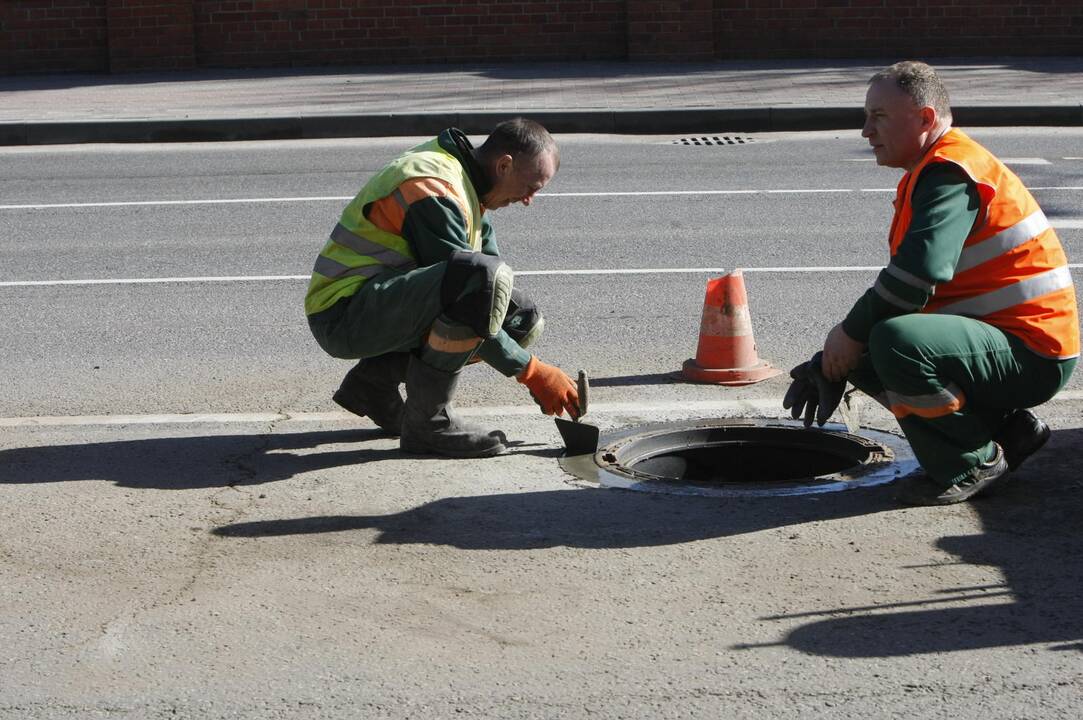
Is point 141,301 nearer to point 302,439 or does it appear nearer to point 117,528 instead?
point 302,439

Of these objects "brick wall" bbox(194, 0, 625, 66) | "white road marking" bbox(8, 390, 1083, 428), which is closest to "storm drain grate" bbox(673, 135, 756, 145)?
"brick wall" bbox(194, 0, 625, 66)

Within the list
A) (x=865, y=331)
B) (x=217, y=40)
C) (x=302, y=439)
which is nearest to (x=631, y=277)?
(x=302, y=439)

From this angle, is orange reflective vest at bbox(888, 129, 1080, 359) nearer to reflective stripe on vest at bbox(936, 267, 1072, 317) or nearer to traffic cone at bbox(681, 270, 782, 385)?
reflective stripe on vest at bbox(936, 267, 1072, 317)

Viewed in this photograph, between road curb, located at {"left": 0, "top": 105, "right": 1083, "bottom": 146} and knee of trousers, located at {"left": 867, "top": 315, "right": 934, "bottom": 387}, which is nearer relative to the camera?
knee of trousers, located at {"left": 867, "top": 315, "right": 934, "bottom": 387}

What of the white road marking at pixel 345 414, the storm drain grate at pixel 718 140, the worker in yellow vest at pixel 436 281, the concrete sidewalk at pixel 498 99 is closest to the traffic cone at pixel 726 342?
the white road marking at pixel 345 414

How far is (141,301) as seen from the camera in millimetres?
8344

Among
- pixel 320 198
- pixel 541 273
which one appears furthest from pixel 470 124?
pixel 541 273

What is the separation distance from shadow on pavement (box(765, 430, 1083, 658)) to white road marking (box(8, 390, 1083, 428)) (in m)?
1.36

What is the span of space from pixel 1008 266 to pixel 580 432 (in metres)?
1.56

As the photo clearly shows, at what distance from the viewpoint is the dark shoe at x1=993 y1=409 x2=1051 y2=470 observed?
4875 millimetres

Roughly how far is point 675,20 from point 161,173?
28.6 ft

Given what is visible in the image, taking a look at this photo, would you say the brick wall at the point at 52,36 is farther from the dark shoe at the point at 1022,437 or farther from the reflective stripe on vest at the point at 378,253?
the dark shoe at the point at 1022,437

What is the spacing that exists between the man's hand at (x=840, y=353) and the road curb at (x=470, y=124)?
1053cm

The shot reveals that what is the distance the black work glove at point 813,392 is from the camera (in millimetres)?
4844
